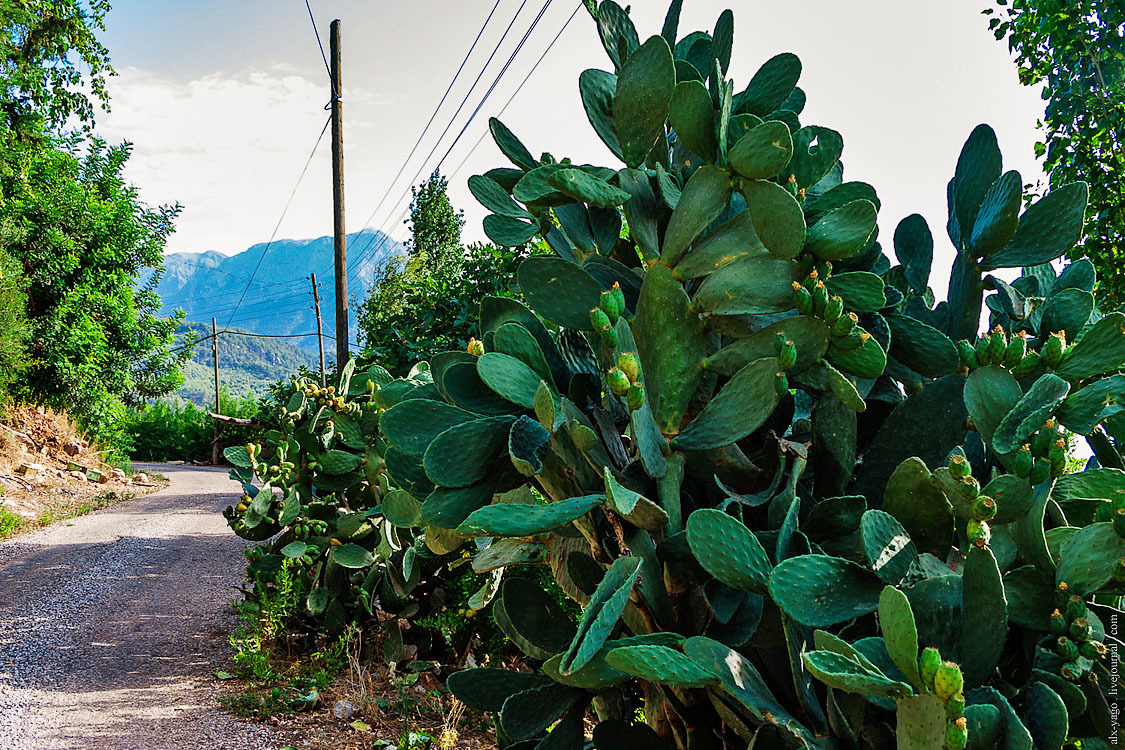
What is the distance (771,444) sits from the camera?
971 millimetres

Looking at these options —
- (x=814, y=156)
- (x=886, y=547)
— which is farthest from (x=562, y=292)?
(x=886, y=547)

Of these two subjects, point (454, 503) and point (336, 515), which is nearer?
point (454, 503)

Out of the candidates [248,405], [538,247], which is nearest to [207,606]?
[538,247]

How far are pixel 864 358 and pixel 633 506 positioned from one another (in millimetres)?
354

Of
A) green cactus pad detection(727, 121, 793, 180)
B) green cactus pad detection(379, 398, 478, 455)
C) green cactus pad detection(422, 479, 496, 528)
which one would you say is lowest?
green cactus pad detection(422, 479, 496, 528)

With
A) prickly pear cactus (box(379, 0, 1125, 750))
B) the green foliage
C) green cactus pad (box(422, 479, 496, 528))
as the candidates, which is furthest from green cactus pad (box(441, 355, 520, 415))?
the green foliage

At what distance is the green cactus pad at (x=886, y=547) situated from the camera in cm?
73

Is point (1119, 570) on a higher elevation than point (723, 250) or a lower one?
lower

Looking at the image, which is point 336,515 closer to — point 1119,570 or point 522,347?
point 522,347

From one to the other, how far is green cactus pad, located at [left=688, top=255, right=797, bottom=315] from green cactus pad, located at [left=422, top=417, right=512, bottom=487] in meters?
0.33

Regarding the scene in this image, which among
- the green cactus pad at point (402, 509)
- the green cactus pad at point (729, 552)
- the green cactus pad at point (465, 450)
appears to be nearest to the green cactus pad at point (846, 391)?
the green cactus pad at point (729, 552)

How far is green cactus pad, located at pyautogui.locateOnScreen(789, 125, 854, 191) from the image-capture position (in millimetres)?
1028

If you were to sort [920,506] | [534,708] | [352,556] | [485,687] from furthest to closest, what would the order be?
[352,556]
[485,687]
[534,708]
[920,506]

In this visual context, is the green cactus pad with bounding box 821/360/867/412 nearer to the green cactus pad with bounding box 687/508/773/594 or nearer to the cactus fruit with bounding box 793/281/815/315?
the cactus fruit with bounding box 793/281/815/315
